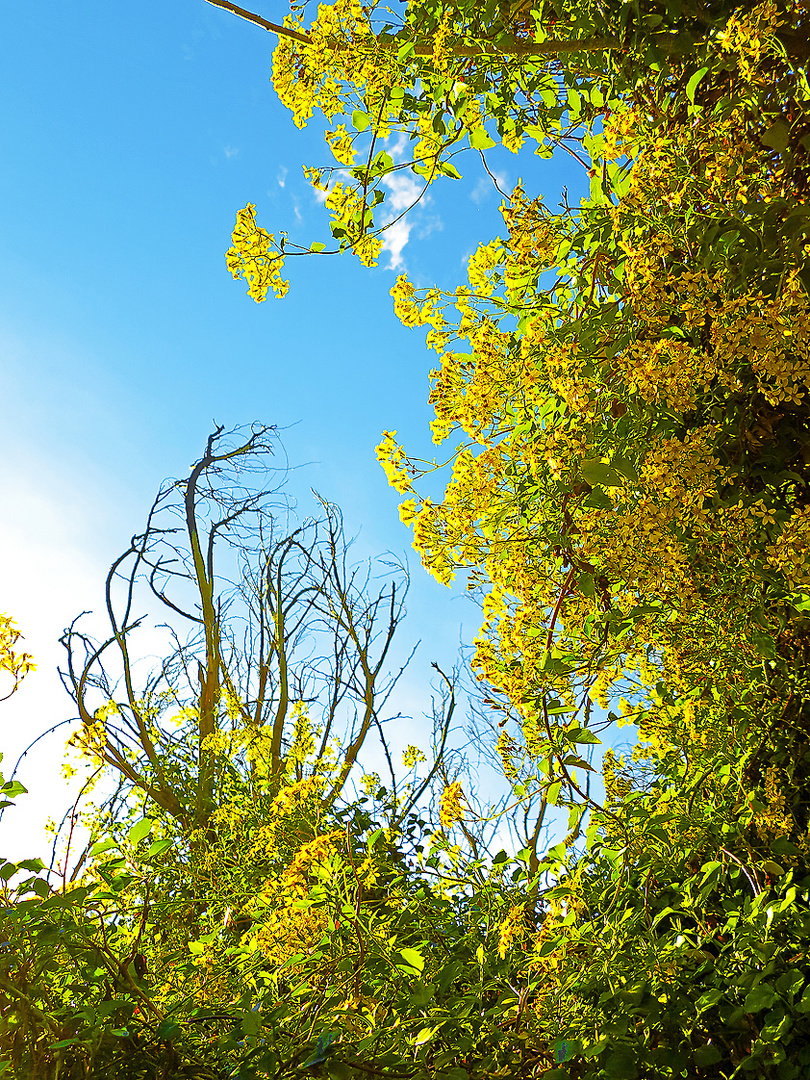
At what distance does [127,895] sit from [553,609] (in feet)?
4.93

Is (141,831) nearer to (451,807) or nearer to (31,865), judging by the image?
(31,865)

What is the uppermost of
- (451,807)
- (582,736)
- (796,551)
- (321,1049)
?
(796,551)

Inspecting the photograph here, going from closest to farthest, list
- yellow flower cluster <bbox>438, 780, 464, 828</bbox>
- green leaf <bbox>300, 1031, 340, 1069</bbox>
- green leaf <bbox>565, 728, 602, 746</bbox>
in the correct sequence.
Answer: green leaf <bbox>300, 1031, 340, 1069</bbox>
green leaf <bbox>565, 728, 602, 746</bbox>
yellow flower cluster <bbox>438, 780, 464, 828</bbox>

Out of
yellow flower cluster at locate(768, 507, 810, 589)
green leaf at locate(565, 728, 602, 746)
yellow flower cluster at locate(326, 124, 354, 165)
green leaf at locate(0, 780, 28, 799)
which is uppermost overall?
yellow flower cluster at locate(326, 124, 354, 165)

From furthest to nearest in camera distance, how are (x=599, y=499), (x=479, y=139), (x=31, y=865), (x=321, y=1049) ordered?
(x=479, y=139)
(x=31, y=865)
(x=599, y=499)
(x=321, y=1049)

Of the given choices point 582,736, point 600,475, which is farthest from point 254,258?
point 582,736

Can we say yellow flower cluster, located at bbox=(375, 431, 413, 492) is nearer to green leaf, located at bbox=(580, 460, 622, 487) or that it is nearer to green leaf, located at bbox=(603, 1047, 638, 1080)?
green leaf, located at bbox=(580, 460, 622, 487)

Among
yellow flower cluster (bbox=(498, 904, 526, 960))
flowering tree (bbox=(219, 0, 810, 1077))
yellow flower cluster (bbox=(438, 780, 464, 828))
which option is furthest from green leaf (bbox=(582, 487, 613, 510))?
yellow flower cluster (bbox=(498, 904, 526, 960))

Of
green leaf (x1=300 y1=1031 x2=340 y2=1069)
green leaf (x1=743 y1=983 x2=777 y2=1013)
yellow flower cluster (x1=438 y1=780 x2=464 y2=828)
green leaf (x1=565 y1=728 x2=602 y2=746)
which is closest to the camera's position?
green leaf (x1=300 y1=1031 x2=340 y2=1069)

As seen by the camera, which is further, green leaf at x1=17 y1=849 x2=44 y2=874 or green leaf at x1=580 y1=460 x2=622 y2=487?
green leaf at x1=17 y1=849 x2=44 y2=874

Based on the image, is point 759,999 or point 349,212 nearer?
point 759,999

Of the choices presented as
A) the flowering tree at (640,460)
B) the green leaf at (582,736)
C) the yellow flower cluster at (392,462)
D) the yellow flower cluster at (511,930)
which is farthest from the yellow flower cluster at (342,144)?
the yellow flower cluster at (511,930)

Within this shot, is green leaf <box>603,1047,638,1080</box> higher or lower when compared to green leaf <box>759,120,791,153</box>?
lower

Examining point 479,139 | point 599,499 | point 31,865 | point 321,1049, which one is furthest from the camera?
point 479,139
